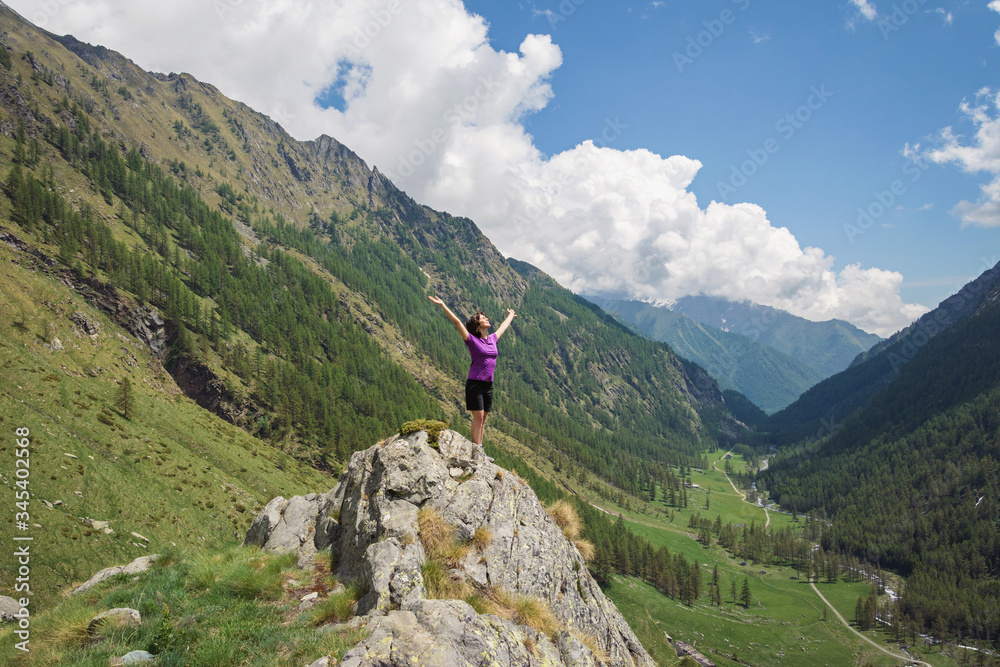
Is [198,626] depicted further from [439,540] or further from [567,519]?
[567,519]

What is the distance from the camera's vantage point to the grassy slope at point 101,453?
3153 centimetres

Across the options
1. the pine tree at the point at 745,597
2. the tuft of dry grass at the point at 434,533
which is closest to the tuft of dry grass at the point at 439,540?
the tuft of dry grass at the point at 434,533

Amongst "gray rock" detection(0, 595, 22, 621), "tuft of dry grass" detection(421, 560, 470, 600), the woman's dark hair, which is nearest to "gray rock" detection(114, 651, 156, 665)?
"tuft of dry grass" detection(421, 560, 470, 600)

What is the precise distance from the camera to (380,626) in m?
8.11

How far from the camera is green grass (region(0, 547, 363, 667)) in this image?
25.1 ft

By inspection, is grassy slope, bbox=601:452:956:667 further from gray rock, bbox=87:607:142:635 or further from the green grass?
gray rock, bbox=87:607:142:635

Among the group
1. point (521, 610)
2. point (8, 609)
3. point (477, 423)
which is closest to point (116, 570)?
point (8, 609)

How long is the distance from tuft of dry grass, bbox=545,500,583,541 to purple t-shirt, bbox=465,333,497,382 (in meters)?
7.07

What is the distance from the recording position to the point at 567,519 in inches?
706

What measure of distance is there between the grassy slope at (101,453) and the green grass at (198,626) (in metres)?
24.9

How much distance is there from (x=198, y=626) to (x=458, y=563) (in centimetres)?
594

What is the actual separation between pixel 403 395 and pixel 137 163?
154725 mm

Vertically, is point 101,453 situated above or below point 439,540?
below

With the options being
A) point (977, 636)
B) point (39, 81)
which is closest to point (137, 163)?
point (39, 81)
